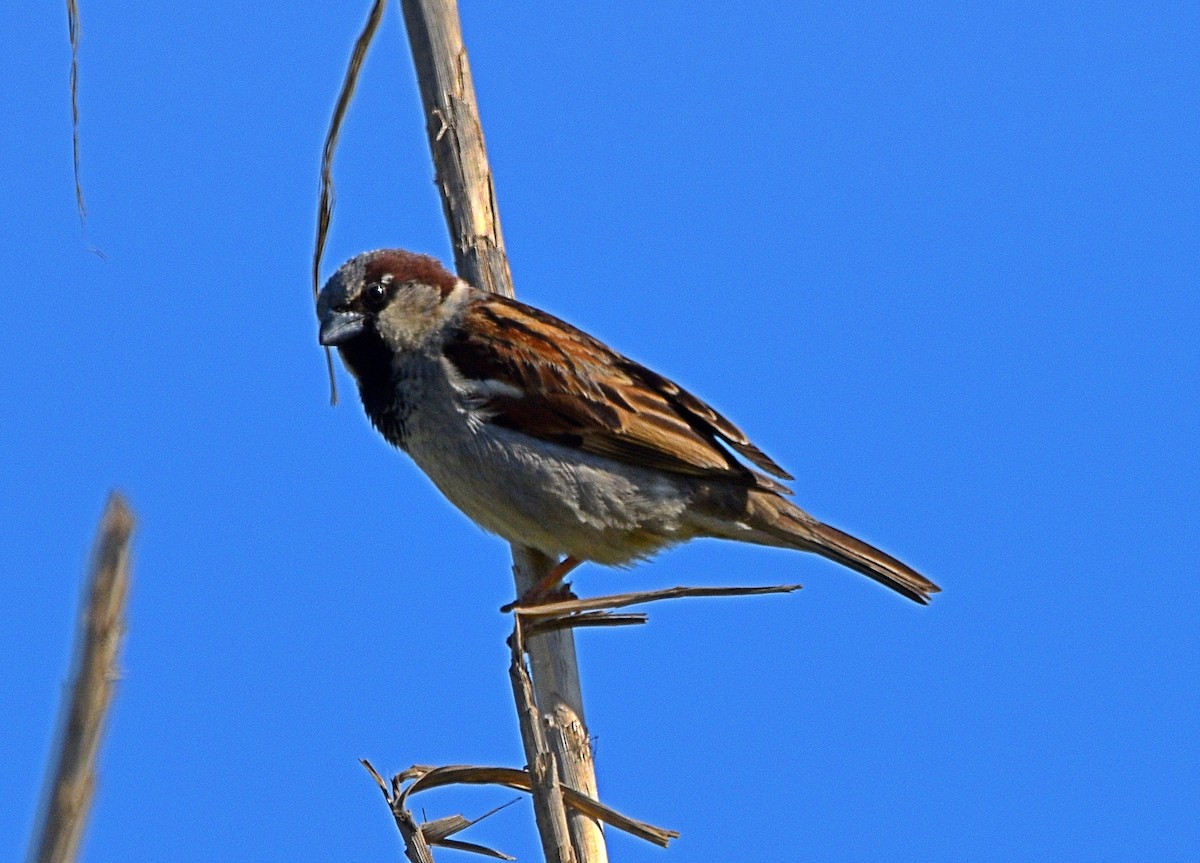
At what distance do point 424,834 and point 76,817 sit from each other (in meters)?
1.62

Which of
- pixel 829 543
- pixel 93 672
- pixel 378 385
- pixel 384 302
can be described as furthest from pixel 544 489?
pixel 93 672

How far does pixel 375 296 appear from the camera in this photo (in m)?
4.07

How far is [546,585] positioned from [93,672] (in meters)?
3.09

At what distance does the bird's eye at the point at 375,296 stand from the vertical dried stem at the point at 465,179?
545mm

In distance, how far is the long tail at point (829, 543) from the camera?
13.4 ft

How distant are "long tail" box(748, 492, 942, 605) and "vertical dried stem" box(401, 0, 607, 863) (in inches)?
40.3

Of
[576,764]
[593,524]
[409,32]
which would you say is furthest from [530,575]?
[409,32]

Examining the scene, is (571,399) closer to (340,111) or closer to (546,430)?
(546,430)

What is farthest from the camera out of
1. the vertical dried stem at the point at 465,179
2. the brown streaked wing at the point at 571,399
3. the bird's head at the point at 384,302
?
the bird's head at the point at 384,302

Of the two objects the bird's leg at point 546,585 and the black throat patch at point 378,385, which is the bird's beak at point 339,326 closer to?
the black throat patch at point 378,385

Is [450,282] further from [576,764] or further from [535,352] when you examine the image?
[576,764]

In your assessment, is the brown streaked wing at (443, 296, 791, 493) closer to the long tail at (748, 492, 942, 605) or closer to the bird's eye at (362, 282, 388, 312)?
the long tail at (748, 492, 942, 605)

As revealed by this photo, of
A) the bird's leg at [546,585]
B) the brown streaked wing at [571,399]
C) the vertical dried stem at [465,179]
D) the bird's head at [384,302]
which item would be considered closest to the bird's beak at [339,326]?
the bird's head at [384,302]

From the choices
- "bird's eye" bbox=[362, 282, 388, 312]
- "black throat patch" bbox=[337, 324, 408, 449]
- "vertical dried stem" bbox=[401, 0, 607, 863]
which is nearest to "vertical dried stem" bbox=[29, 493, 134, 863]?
"vertical dried stem" bbox=[401, 0, 607, 863]
